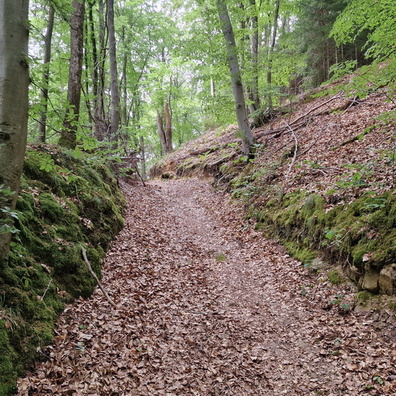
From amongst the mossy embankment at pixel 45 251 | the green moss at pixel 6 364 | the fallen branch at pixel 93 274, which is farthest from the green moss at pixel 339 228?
the green moss at pixel 6 364

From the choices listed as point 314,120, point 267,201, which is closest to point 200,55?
point 314,120

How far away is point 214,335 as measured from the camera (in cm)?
453

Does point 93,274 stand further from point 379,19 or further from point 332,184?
point 379,19

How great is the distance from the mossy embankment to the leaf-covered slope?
191 inches

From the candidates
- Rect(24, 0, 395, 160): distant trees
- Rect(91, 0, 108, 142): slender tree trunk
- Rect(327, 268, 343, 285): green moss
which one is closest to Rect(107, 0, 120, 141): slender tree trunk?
Rect(24, 0, 395, 160): distant trees

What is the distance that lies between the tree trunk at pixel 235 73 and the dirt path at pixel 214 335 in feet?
21.2

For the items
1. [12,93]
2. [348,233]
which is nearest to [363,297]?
[348,233]

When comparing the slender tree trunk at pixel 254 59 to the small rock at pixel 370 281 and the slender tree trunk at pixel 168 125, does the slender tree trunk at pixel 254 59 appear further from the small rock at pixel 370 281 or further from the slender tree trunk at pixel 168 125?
the slender tree trunk at pixel 168 125

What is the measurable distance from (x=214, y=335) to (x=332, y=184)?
4.82m

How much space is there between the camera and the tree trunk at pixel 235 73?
10.4 meters

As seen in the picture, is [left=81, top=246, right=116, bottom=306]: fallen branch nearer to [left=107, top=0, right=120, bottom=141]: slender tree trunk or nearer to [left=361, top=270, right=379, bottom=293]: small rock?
[left=361, top=270, right=379, bottom=293]: small rock

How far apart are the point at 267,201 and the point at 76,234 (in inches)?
235

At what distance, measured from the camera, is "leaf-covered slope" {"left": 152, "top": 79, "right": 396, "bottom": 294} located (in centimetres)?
495

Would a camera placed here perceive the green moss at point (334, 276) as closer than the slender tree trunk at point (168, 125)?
Yes
